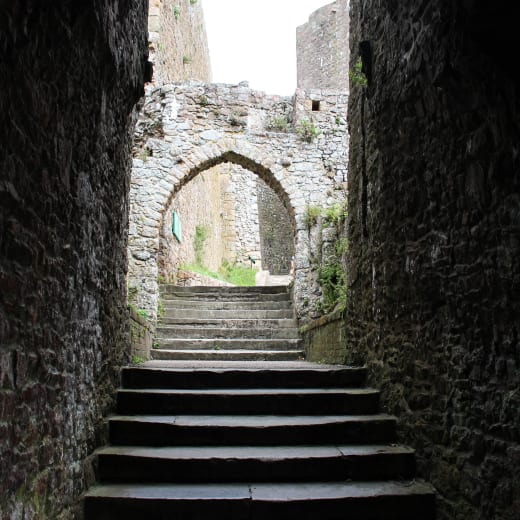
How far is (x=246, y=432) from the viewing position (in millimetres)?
3439

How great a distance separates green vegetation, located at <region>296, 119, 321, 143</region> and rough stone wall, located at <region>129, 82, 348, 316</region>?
58 mm

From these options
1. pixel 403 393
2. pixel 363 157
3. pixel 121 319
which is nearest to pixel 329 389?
pixel 403 393

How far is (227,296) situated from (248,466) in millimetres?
6404

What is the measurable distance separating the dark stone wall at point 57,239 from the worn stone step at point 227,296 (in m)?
5.62

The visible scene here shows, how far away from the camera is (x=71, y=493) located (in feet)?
8.58

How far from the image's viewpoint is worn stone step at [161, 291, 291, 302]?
368 inches

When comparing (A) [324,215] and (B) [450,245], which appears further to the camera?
(A) [324,215]

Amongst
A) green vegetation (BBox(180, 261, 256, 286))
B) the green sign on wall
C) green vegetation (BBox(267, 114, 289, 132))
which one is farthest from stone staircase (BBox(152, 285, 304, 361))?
green vegetation (BBox(180, 261, 256, 286))

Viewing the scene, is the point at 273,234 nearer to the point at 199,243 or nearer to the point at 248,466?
the point at 199,243

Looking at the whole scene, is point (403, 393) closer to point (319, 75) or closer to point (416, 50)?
point (416, 50)

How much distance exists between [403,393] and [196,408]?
150 centimetres

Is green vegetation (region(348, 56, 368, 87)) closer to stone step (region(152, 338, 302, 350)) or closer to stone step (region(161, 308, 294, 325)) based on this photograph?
stone step (region(152, 338, 302, 350))

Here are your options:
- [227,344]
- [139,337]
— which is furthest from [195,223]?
[139,337]

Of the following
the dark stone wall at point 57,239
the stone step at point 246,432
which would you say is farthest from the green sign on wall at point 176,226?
the stone step at point 246,432
